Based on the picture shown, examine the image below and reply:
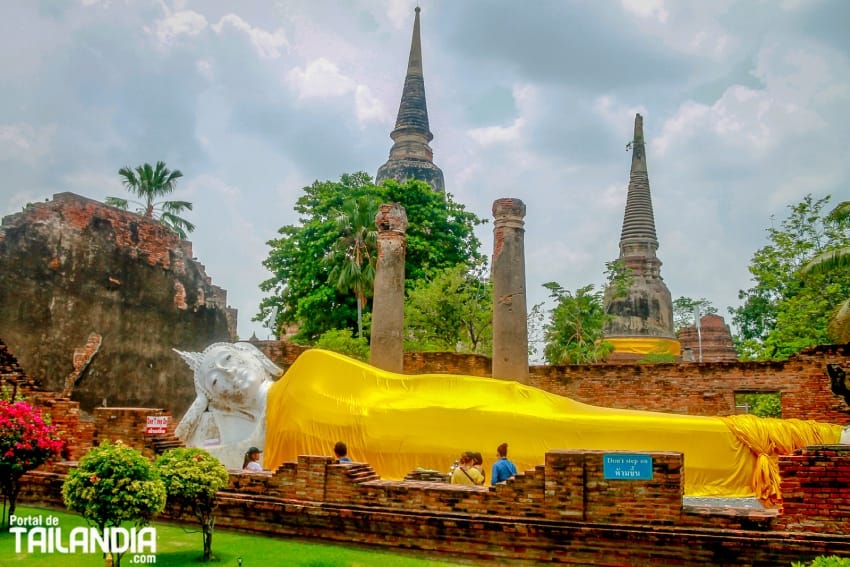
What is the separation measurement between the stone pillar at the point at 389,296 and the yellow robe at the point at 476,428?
2654 millimetres

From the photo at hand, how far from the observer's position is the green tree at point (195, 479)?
653cm

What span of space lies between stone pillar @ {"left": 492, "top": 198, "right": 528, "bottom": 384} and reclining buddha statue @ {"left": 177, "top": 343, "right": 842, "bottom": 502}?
241cm

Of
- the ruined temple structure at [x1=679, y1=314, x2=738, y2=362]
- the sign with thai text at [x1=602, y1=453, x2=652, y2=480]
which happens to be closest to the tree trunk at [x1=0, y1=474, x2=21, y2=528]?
the sign with thai text at [x1=602, y1=453, x2=652, y2=480]

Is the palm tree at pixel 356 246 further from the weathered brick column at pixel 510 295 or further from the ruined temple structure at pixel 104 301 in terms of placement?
the weathered brick column at pixel 510 295

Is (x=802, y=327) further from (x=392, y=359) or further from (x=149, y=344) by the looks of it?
(x=149, y=344)

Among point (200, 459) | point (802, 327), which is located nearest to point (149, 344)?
point (200, 459)

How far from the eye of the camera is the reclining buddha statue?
8344 millimetres

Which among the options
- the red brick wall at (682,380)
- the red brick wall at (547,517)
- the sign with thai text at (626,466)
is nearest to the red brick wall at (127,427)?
the red brick wall at (547,517)

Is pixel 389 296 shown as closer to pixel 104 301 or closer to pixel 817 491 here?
pixel 104 301

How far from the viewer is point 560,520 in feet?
22.4

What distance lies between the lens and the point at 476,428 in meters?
9.10

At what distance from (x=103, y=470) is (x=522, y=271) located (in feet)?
27.2

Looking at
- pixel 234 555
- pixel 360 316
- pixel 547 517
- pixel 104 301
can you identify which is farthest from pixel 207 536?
pixel 360 316

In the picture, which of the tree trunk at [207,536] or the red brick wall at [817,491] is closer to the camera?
the red brick wall at [817,491]
